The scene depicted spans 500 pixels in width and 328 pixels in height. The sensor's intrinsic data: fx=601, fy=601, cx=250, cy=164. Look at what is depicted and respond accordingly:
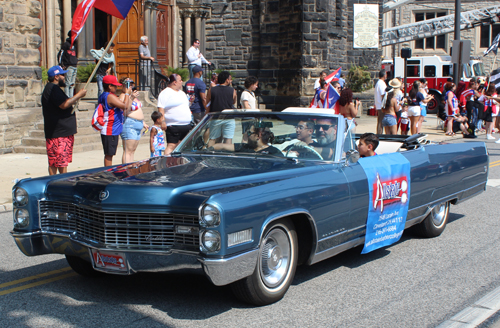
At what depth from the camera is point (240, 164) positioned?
5.07m

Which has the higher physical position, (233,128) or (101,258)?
(233,128)

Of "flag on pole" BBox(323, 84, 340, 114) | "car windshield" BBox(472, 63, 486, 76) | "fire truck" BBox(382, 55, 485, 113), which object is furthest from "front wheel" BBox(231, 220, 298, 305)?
"car windshield" BBox(472, 63, 486, 76)

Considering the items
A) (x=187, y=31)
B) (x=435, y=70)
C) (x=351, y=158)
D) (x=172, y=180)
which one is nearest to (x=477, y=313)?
(x=351, y=158)

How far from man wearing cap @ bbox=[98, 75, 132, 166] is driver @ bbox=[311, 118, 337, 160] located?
15.5ft

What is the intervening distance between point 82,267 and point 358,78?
22.7 metres

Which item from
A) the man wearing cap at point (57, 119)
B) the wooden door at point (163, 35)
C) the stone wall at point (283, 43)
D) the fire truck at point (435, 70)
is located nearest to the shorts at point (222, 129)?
the man wearing cap at point (57, 119)

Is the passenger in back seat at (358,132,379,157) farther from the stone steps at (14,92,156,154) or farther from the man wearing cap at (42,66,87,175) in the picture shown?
the stone steps at (14,92,156,154)

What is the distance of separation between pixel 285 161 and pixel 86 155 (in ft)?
29.2

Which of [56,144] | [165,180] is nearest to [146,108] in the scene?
[56,144]

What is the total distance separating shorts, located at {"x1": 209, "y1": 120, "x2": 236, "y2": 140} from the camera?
5770 millimetres

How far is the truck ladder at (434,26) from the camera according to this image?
132 ft

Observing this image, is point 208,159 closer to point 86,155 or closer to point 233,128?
point 233,128

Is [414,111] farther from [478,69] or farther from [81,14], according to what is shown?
[478,69]

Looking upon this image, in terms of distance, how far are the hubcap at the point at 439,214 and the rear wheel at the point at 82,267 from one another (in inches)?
148
